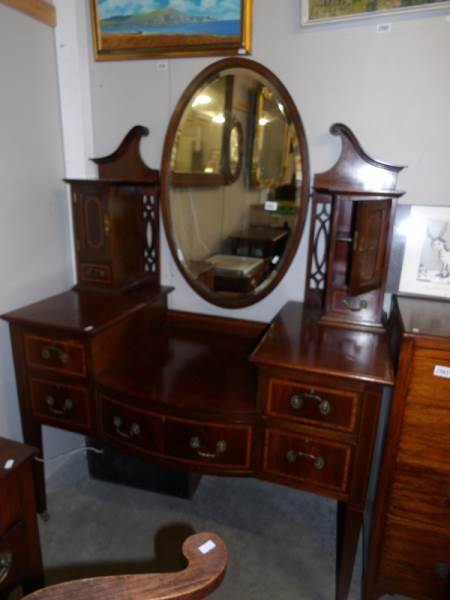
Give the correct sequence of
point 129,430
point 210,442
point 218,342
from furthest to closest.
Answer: point 218,342 < point 129,430 < point 210,442

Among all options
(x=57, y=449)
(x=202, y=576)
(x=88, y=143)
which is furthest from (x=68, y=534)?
(x=88, y=143)

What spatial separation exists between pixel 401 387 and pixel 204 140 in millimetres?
1209

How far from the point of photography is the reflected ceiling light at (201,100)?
175 cm

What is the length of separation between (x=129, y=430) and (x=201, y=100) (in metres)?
1.32

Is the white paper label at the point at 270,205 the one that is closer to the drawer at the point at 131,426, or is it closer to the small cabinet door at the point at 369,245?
the small cabinet door at the point at 369,245

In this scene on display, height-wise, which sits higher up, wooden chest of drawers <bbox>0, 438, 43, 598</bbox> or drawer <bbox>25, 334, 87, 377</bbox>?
drawer <bbox>25, 334, 87, 377</bbox>

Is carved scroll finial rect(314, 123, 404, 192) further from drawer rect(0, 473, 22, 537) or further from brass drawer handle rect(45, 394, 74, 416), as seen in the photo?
drawer rect(0, 473, 22, 537)

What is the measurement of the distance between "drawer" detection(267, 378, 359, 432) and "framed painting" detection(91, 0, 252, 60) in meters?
1.26

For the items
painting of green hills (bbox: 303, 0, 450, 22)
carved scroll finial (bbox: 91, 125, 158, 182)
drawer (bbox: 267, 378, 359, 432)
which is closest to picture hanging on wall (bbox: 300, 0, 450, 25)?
painting of green hills (bbox: 303, 0, 450, 22)

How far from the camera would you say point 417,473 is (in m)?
1.32

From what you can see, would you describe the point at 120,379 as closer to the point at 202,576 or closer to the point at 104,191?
the point at 104,191

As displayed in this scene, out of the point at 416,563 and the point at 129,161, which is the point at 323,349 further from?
the point at 129,161

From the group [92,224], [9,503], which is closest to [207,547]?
[9,503]

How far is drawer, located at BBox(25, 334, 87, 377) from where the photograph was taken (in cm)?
154
